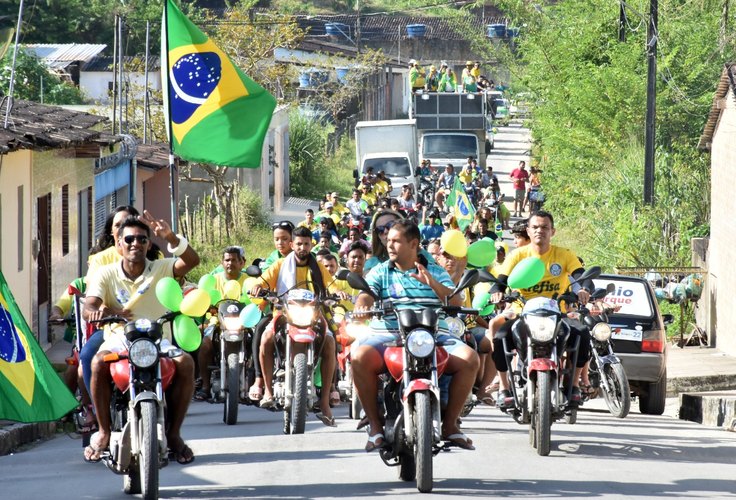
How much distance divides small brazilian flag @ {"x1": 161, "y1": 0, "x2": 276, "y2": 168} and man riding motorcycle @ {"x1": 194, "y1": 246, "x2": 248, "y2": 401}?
1.05 m

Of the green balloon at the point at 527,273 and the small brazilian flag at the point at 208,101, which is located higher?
the small brazilian flag at the point at 208,101

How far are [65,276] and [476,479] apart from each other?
54.6 ft

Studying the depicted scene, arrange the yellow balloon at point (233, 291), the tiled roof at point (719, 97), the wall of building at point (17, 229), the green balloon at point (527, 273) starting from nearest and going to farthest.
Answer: the green balloon at point (527, 273) → the yellow balloon at point (233, 291) → the wall of building at point (17, 229) → the tiled roof at point (719, 97)

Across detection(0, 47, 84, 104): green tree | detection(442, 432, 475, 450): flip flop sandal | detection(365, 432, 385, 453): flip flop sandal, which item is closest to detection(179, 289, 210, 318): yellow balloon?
detection(365, 432, 385, 453): flip flop sandal

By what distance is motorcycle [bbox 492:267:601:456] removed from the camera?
10000 millimetres

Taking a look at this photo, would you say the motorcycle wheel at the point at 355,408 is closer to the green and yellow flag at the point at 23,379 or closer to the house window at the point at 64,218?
the green and yellow flag at the point at 23,379

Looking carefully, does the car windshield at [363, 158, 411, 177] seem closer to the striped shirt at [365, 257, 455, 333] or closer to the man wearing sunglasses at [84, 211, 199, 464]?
the striped shirt at [365, 257, 455, 333]

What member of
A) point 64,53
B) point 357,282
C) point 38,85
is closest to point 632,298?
point 357,282

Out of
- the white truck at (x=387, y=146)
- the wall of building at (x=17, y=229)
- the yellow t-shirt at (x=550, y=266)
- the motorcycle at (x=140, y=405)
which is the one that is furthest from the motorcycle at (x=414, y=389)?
the white truck at (x=387, y=146)

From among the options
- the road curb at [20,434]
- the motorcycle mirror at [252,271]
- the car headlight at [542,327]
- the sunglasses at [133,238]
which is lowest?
the road curb at [20,434]

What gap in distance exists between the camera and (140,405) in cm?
811

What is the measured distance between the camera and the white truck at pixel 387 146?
44031 mm

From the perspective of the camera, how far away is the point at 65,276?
24.7 metres

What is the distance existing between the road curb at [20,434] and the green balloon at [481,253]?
473cm
